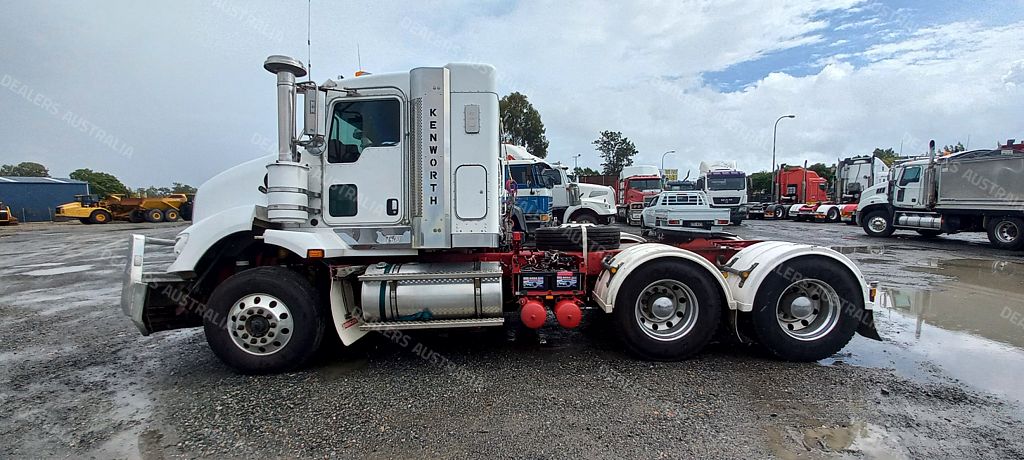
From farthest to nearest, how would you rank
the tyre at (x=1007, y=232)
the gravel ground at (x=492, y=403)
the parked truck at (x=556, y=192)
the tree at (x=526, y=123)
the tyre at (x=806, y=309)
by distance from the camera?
the tree at (x=526, y=123) < the parked truck at (x=556, y=192) < the tyre at (x=1007, y=232) < the tyre at (x=806, y=309) < the gravel ground at (x=492, y=403)

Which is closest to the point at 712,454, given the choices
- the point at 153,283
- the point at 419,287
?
the point at 419,287

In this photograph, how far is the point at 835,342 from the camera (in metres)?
4.59

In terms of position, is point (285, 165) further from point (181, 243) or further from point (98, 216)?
point (98, 216)

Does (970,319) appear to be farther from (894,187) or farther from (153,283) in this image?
(894,187)

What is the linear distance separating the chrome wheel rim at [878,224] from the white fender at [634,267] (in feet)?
56.8

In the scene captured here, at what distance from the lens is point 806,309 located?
4.66 metres

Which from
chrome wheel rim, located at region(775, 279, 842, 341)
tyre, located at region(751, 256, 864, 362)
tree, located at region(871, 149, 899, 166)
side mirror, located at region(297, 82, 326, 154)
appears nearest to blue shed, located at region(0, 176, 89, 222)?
side mirror, located at region(297, 82, 326, 154)

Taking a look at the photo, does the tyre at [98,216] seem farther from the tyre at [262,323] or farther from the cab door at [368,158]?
the cab door at [368,158]

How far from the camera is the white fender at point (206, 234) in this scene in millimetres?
4465

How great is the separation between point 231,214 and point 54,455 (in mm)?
2215

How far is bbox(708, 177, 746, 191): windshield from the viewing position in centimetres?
2541

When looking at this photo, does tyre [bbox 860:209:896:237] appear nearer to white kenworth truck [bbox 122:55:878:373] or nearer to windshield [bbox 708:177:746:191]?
windshield [bbox 708:177:746:191]

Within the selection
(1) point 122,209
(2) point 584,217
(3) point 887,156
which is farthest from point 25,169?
(3) point 887,156

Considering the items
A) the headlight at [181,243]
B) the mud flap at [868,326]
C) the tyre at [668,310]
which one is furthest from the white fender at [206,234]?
the mud flap at [868,326]
